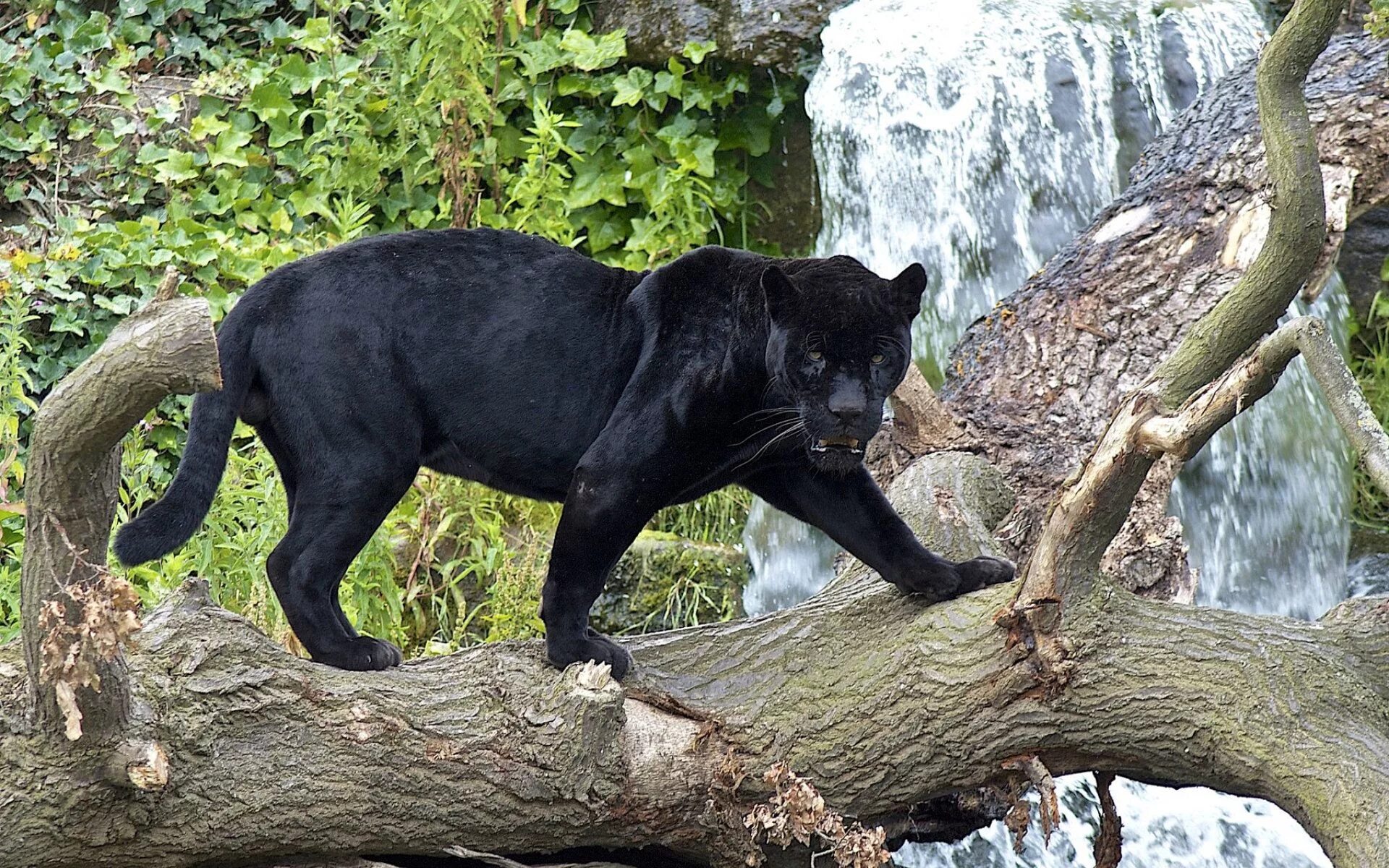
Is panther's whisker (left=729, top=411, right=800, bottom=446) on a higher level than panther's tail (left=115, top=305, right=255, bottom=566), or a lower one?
higher

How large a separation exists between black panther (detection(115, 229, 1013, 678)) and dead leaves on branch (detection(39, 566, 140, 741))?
0.56 metres

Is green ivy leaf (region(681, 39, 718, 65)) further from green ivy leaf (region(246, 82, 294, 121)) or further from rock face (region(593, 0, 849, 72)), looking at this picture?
green ivy leaf (region(246, 82, 294, 121))

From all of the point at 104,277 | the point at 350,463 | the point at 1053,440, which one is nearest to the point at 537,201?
the point at 104,277

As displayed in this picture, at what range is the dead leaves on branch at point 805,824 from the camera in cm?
258

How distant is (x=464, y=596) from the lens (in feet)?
17.4

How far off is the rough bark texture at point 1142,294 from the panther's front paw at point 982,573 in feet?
2.34

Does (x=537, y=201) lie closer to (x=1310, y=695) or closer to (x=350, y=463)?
(x=350, y=463)

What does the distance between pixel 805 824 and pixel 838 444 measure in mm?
746

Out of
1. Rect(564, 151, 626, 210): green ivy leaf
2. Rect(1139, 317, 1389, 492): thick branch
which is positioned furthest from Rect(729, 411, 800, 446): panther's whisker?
Rect(564, 151, 626, 210): green ivy leaf

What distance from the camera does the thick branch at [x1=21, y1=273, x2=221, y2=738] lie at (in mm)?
1834

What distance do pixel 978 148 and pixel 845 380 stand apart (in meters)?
3.95

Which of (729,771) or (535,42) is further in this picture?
(535,42)

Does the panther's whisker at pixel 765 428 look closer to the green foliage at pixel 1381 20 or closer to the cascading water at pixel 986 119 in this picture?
the green foliage at pixel 1381 20

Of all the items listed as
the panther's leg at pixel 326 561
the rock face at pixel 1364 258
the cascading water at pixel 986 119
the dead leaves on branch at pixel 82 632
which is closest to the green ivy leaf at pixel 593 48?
the cascading water at pixel 986 119
